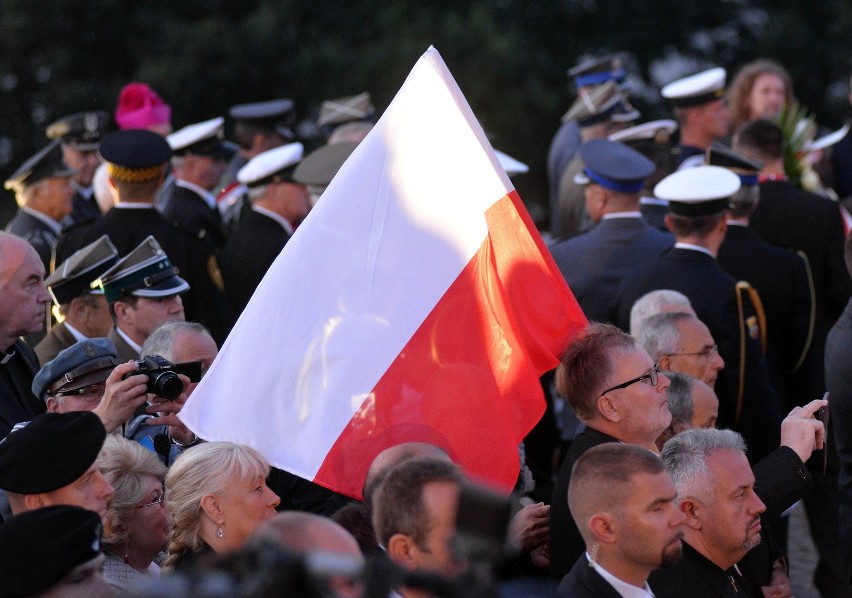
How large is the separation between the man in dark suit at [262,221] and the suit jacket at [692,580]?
378 centimetres

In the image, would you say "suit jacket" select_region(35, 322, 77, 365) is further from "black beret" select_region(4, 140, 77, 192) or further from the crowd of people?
"black beret" select_region(4, 140, 77, 192)

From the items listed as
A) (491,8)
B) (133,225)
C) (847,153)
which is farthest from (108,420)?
→ (491,8)

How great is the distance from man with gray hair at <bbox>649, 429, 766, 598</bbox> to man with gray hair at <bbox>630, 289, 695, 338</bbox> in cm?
155

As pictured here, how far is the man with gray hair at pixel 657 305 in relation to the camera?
6297 mm

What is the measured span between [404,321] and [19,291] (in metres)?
1.50

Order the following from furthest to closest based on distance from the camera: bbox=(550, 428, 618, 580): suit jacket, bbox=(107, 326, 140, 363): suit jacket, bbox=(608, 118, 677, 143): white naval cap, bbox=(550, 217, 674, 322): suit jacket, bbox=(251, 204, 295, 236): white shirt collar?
1. bbox=(608, 118, 677, 143): white naval cap
2. bbox=(251, 204, 295, 236): white shirt collar
3. bbox=(550, 217, 674, 322): suit jacket
4. bbox=(107, 326, 140, 363): suit jacket
5. bbox=(550, 428, 618, 580): suit jacket

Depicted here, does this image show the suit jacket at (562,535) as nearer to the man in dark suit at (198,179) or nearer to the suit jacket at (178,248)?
the suit jacket at (178,248)

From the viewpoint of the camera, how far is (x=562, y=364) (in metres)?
5.02

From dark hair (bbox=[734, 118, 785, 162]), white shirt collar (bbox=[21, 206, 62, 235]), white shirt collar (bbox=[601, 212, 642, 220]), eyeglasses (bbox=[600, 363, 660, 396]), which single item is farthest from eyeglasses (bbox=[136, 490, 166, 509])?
dark hair (bbox=[734, 118, 785, 162])

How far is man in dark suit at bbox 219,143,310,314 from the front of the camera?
311 inches

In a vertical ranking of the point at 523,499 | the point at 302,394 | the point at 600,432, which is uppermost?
the point at 302,394

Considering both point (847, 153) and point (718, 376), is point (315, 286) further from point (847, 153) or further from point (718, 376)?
point (847, 153)

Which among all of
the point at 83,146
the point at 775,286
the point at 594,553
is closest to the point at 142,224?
the point at 83,146

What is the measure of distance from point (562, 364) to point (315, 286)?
90cm
